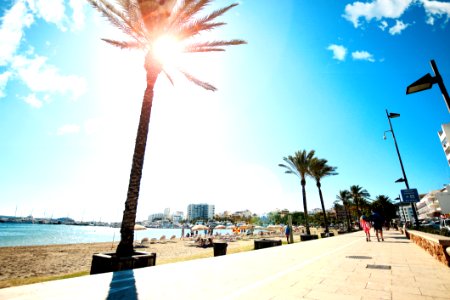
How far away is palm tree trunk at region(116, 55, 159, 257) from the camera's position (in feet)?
23.3

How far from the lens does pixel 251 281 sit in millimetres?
4688

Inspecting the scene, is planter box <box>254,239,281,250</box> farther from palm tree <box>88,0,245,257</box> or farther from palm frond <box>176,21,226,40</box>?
palm frond <box>176,21,226,40</box>

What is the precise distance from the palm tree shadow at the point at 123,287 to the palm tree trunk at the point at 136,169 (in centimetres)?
162

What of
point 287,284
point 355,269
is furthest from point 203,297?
point 355,269

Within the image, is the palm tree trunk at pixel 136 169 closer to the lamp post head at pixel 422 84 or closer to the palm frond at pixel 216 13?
the palm frond at pixel 216 13

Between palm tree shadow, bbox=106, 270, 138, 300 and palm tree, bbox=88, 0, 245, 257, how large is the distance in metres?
2.26

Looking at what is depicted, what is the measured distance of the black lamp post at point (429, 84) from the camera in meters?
5.40

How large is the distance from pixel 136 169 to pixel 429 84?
355 inches

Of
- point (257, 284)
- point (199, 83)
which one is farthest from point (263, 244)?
point (199, 83)

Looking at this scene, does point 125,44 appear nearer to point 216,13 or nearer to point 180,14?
point 180,14

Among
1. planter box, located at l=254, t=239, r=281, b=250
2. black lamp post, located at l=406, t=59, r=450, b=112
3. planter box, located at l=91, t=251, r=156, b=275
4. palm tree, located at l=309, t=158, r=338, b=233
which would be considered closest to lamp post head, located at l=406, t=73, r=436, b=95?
black lamp post, located at l=406, t=59, r=450, b=112

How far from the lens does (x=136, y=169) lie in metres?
7.93

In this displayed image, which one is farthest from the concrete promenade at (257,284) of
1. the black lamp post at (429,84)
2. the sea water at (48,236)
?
the sea water at (48,236)

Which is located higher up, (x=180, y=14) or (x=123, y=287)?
(x=180, y=14)
